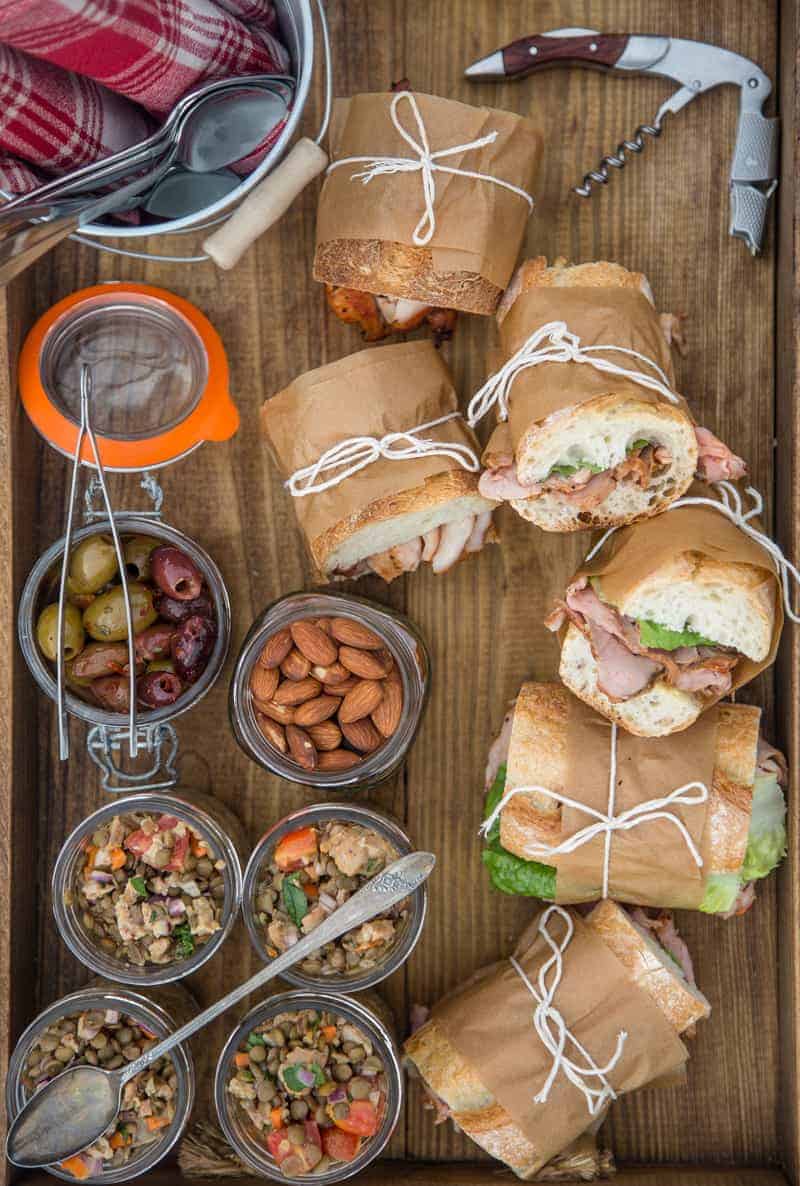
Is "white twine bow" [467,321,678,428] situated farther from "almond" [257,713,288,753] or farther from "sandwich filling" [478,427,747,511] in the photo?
"almond" [257,713,288,753]

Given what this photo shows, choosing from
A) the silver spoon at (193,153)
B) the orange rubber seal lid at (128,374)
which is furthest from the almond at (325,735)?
the silver spoon at (193,153)

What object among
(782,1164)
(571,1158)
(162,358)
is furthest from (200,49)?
(782,1164)

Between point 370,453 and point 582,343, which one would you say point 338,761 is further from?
point 582,343

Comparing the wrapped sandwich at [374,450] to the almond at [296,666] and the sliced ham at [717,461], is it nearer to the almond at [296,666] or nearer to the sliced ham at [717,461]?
the almond at [296,666]

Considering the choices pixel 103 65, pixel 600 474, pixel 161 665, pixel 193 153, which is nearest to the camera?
pixel 103 65

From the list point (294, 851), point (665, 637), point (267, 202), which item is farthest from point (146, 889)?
point (267, 202)

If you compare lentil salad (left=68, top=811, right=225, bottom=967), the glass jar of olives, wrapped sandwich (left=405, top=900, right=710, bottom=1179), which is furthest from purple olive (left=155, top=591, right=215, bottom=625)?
wrapped sandwich (left=405, top=900, right=710, bottom=1179)
